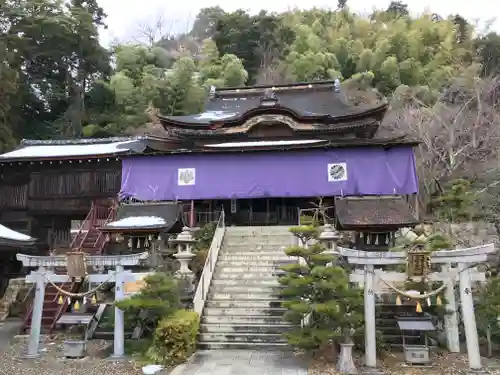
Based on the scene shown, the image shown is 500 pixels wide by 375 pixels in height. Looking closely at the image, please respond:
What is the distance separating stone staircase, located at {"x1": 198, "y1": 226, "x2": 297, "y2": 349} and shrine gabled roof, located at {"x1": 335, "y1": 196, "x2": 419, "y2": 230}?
86.4 inches

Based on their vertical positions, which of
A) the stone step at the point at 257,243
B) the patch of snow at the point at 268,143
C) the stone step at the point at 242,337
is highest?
the patch of snow at the point at 268,143

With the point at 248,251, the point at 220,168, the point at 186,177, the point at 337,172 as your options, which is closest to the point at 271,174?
the point at 220,168

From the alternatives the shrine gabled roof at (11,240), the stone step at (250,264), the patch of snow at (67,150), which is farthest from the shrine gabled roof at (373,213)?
the patch of snow at (67,150)

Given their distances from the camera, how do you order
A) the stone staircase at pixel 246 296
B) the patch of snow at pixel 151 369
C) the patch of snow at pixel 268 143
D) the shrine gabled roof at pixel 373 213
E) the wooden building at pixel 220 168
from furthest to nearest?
1. the patch of snow at pixel 268 143
2. the wooden building at pixel 220 168
3. the shrine gabled roof at pixel 373 213
4. the stone staircase at pixel 246 296
5. the patch of snow at pixel 151 369

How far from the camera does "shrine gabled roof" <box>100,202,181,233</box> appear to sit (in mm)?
15680

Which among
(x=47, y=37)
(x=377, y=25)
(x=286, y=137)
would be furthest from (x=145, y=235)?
(x=377, y=25)

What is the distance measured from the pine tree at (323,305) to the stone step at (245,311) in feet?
7.72

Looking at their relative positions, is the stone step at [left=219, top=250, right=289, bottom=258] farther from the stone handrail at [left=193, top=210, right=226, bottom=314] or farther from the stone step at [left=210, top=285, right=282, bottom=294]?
the stone step at [left=210, top=285, right=282, bottom=294]

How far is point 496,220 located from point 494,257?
2400 millimetres

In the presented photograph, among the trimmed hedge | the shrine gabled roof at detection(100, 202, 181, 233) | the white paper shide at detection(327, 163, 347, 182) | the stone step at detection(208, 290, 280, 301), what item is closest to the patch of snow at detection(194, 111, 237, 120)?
the shrine gabled roof at detection(100, 202, 181, 233)

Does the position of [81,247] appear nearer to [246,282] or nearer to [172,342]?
[246,282]

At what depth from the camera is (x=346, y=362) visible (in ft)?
29.7

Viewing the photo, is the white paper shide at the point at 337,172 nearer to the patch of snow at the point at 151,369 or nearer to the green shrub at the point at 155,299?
the green shrub at the point at 155,299

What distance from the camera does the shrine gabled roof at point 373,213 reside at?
1472cm
